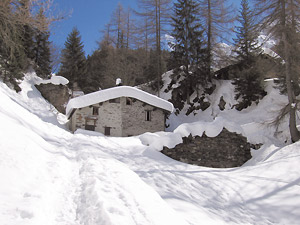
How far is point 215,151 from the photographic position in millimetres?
10812

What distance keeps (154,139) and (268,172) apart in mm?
5707

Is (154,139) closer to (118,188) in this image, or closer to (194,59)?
(118,188)

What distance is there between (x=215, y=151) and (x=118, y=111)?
8.32 meters

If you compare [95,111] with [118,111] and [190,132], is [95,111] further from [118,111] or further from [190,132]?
[190,132]

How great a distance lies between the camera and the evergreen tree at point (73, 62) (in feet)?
94.9

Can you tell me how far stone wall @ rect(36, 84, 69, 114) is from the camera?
78.9 feet

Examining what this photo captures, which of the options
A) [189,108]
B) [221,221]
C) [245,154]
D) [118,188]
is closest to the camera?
[118,188]

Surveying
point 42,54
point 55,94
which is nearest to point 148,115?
point 55,94

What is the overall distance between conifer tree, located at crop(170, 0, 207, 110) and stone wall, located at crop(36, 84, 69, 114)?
40.8ft

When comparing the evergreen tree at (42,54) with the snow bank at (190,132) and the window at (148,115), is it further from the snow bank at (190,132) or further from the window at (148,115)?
the snow bank at (190,132)

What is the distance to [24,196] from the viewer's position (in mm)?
3059

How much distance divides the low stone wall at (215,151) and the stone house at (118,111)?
6.63 meters

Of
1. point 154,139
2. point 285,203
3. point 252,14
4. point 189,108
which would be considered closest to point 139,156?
point 154,139

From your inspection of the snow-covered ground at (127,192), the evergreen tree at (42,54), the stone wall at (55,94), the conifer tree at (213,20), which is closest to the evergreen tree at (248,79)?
the conifer tree at (213,20)
